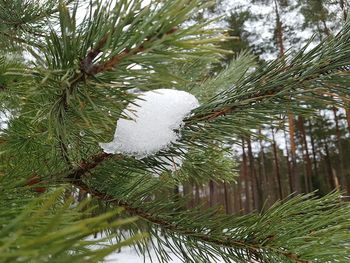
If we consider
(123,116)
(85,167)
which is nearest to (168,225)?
(85,167)

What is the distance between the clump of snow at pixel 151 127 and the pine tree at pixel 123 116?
0.11 ft

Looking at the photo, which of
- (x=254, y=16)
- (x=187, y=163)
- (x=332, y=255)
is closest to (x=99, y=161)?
(x=187, y=163)

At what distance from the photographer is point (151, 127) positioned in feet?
3.28

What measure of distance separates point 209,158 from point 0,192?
863 millimetres

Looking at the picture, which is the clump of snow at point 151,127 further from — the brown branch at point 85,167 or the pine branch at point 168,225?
the pine branch at point 168,225

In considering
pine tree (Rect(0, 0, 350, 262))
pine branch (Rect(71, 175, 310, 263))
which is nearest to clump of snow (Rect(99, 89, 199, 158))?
pine tree (Rect(0, 0, 350, 262))

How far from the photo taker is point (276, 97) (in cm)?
95

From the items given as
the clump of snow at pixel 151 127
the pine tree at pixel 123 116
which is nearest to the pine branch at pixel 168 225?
the pine tree at pixel 123 116

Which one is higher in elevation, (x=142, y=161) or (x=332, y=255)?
(x=142, y=161)

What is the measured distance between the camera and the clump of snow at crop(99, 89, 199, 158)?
3.28 feet

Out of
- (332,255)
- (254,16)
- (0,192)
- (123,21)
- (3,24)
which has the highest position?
(254,16)

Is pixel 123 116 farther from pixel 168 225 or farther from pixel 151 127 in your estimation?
pixel 168 225

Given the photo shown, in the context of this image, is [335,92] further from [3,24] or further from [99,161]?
[3,24]

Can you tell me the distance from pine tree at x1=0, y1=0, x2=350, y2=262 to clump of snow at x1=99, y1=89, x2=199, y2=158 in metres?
0.03
